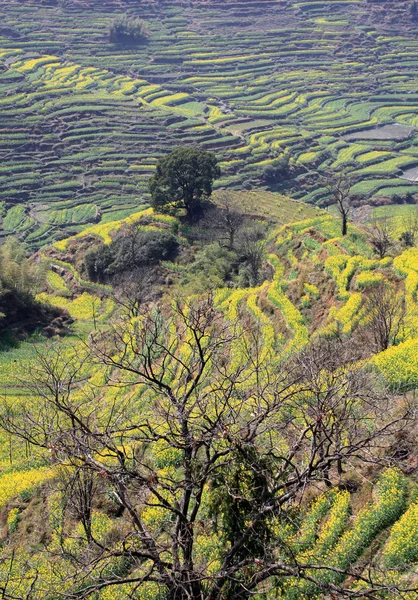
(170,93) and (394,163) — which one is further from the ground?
(170,93)

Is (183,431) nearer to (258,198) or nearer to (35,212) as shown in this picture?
(258,198)

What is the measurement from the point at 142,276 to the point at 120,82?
3894 inches

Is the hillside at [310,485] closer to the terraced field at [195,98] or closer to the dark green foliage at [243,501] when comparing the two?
the dark green foliage at [243,501]

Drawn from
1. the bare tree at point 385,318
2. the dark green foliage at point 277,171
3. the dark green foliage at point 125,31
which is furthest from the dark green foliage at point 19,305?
the dark green foliage at point 125,31

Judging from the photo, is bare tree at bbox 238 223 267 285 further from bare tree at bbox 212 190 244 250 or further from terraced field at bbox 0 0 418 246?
terraced field at bbox 0 0 418 246

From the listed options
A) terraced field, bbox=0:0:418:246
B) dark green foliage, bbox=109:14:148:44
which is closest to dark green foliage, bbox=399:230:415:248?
terraced field, bbox=0:0:418:246

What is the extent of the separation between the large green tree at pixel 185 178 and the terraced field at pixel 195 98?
27.9 metres

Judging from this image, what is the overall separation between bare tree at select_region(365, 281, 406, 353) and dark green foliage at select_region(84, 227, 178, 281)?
105 ft

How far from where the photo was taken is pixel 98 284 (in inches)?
2458

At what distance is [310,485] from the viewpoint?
1834cm

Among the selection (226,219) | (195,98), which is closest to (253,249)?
(226,219)

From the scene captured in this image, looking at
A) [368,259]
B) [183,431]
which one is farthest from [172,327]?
[183,431]

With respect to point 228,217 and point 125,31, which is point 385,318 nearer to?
point 228,217

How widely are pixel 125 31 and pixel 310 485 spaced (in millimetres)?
163867
